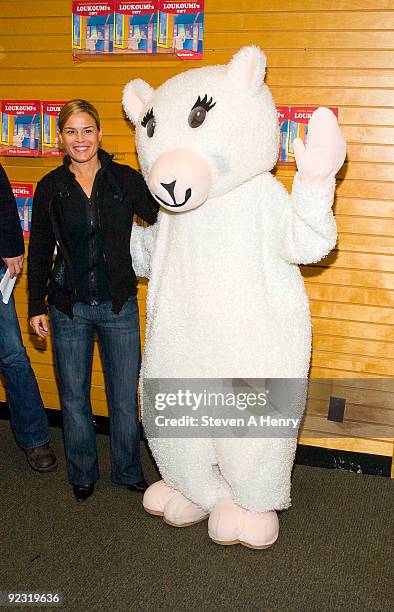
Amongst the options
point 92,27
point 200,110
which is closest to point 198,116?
point 200,110

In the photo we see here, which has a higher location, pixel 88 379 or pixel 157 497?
pixel 88 379

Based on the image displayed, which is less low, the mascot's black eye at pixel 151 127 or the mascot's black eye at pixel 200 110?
the mascot's black eye at pixel 200 110

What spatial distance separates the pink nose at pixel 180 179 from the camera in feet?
7.25

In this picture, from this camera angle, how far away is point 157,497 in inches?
113

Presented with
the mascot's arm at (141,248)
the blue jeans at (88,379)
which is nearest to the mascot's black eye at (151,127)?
the mascot's arm at (141,248)

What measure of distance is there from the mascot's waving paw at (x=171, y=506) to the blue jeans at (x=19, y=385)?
709 millimetres

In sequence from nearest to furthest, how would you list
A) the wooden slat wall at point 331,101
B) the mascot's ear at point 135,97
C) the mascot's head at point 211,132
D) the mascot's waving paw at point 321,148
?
Result: the mascot's waving paw at point 321,148, the mascot's head at point 211,132, the mascot's ear at point 135,97, the wooden slat wall at point 331,101

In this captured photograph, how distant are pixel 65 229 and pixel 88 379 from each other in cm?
66

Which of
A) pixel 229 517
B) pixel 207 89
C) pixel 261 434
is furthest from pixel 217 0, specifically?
pixel 229 517

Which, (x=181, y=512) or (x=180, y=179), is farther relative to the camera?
(x=181, y=512)

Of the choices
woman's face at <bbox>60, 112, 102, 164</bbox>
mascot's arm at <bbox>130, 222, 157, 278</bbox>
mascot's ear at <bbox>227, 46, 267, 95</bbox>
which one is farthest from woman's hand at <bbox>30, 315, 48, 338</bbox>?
mascot's ear at <bbox>227, 46, 267, 95</bbox>

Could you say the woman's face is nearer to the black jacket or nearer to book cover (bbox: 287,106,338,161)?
the black jacket

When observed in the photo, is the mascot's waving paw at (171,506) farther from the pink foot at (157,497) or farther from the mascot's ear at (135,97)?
the mascot's ear at (135,97)

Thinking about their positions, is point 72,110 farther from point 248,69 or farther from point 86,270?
point 248,69
